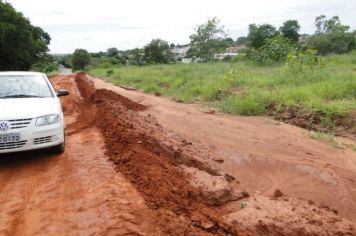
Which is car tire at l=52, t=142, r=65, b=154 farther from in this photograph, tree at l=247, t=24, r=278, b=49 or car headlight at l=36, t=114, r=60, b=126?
tree at l=247, t=24, r=278, b=49

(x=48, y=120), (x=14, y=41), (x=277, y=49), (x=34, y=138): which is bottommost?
(x=34, y=138)

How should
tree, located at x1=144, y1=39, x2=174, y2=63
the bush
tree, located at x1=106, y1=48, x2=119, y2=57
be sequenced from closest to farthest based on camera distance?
the bush
tree, located at x1=144, y1=39, x2=174, y2=63
tree, located at x1=106, y1=48, x2=119, y2=57

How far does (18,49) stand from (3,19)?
3.60 metres

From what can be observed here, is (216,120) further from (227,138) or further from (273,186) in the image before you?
(273,186)

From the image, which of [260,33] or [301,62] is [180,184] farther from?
[260,33]

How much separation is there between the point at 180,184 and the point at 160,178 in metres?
0.30

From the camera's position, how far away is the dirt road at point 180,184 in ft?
15.2

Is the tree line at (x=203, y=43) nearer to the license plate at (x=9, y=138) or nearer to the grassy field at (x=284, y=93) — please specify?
the grassy field at (x=284, y=93)

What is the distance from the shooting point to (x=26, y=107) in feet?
23.2

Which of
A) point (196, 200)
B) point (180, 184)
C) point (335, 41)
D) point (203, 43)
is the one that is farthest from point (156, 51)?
point (196, 200)

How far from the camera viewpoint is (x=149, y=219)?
4551mm

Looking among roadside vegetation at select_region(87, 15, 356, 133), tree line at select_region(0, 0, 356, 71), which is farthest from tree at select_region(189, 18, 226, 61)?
roadside vegetation at select_region(87, 15, 356, 133)

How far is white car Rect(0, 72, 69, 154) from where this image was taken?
666cm

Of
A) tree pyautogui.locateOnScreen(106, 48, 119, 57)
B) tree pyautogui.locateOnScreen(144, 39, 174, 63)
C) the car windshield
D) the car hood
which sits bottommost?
tree pyautogui.locateOnScreen(106, 48, 119, 57)
